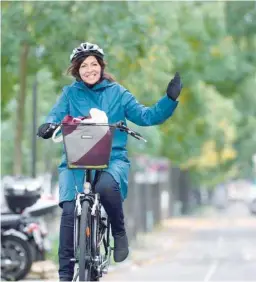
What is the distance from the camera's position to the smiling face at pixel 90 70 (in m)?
8.90

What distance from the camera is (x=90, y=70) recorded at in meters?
8.89

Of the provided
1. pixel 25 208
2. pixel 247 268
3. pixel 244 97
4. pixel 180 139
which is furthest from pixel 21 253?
Answer: pixel 244 97

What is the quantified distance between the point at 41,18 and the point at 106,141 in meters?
10.4

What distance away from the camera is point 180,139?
4309 cm

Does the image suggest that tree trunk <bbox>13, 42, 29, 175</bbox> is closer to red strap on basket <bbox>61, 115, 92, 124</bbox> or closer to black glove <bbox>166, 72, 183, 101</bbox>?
red strap on basket <bbox>61, 115, 92, 124</bbox>

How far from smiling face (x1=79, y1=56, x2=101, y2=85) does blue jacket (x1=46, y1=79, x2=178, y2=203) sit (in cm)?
5

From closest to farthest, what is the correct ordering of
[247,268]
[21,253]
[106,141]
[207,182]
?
[106,141] → [21,253] → [247,268] → [207,182]

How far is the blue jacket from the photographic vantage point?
345 inches

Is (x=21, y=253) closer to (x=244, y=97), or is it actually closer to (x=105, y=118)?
(x=105, y=118)

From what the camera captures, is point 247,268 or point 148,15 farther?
point 148,15

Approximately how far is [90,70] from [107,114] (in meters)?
0.32

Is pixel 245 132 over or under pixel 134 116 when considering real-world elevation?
over

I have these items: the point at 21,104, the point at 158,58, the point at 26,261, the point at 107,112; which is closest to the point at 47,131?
the point at 107,112

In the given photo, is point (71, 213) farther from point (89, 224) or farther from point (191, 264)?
point (191, 264)
